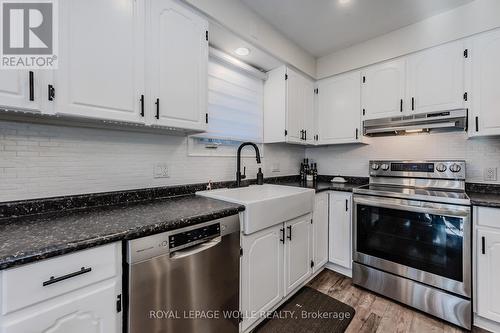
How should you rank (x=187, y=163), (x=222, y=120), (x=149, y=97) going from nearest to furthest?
(x=149, y=97)
(x=187, y=163)
(x=222, y=120)

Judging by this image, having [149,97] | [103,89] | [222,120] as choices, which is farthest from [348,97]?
[103,89]

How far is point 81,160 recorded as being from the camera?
1311 millimetres

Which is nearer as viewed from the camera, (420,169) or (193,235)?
(193,235)

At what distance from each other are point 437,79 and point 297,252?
2.09 meters

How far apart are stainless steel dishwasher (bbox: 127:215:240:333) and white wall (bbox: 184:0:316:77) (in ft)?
4.95

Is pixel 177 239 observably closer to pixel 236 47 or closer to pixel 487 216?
pixel 236 47

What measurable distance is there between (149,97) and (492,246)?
8.45ft

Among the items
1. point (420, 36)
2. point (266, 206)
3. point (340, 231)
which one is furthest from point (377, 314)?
point (420, 36)

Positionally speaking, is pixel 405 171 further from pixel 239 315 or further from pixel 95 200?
pixel 95 200

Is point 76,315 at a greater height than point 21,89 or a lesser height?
lesser

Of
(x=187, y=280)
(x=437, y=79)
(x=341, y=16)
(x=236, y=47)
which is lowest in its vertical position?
(x=187, y=280)

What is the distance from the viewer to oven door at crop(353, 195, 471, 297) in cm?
163

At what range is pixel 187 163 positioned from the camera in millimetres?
1849

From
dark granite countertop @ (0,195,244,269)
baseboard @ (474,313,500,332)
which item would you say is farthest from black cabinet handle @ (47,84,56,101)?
baseboard @ (474,313,500,332)
